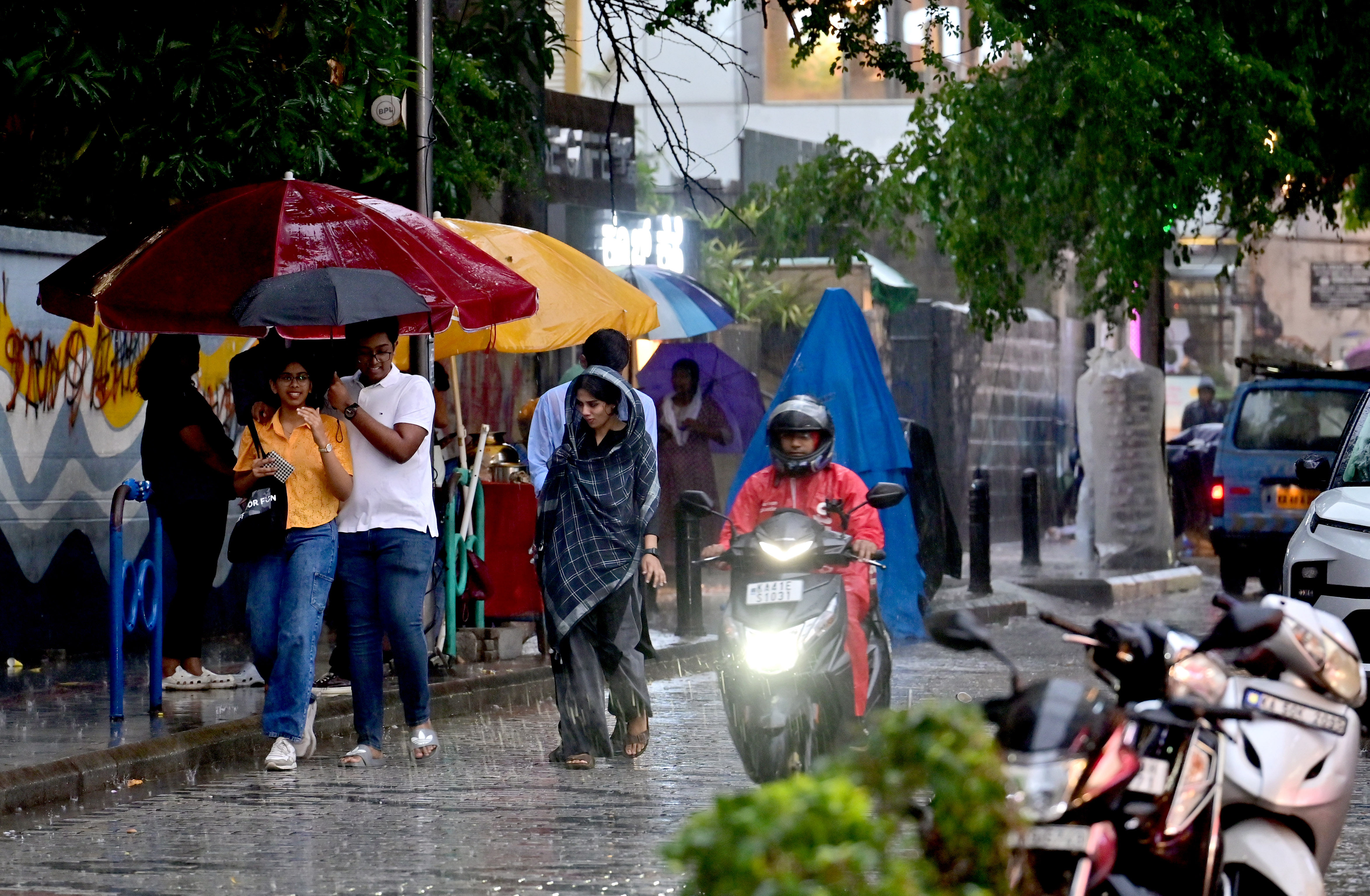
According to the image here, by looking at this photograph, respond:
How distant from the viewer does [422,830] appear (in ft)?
23.6

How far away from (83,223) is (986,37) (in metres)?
6.33

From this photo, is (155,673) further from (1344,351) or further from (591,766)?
(1344,351)

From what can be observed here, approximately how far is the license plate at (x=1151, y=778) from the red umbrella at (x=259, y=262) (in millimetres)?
5211

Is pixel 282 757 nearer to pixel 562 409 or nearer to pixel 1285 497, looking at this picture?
pixel 562 409

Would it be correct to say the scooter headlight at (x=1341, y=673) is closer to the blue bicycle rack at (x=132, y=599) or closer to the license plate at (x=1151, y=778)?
the license plate at (x=1151, y=778)

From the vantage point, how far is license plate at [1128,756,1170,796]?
152 inches

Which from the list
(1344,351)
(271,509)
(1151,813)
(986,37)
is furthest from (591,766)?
(1344,351)

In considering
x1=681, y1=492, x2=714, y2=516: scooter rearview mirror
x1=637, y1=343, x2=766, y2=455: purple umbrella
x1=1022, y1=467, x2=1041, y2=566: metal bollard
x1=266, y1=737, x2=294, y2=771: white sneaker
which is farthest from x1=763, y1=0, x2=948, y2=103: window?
x1=681, y1=492, x2=714, y2=516: scooter rearview mirror

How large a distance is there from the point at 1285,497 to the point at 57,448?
10.4 metres

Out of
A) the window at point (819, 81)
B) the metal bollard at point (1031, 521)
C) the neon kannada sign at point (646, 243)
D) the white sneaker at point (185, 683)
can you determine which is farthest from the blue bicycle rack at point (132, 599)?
the window at point (819, 81)

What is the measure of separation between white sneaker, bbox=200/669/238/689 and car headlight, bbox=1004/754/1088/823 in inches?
307

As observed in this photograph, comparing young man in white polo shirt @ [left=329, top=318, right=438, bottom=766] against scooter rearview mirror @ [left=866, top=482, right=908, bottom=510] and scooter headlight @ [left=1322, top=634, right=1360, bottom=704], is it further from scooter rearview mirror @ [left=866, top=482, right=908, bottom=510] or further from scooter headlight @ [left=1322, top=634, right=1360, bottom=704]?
scooter headlight @ [left=1322, top=634, right=1360, bottom=704]

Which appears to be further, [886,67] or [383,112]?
[886,67]

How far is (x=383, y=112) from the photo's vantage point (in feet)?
35.2
